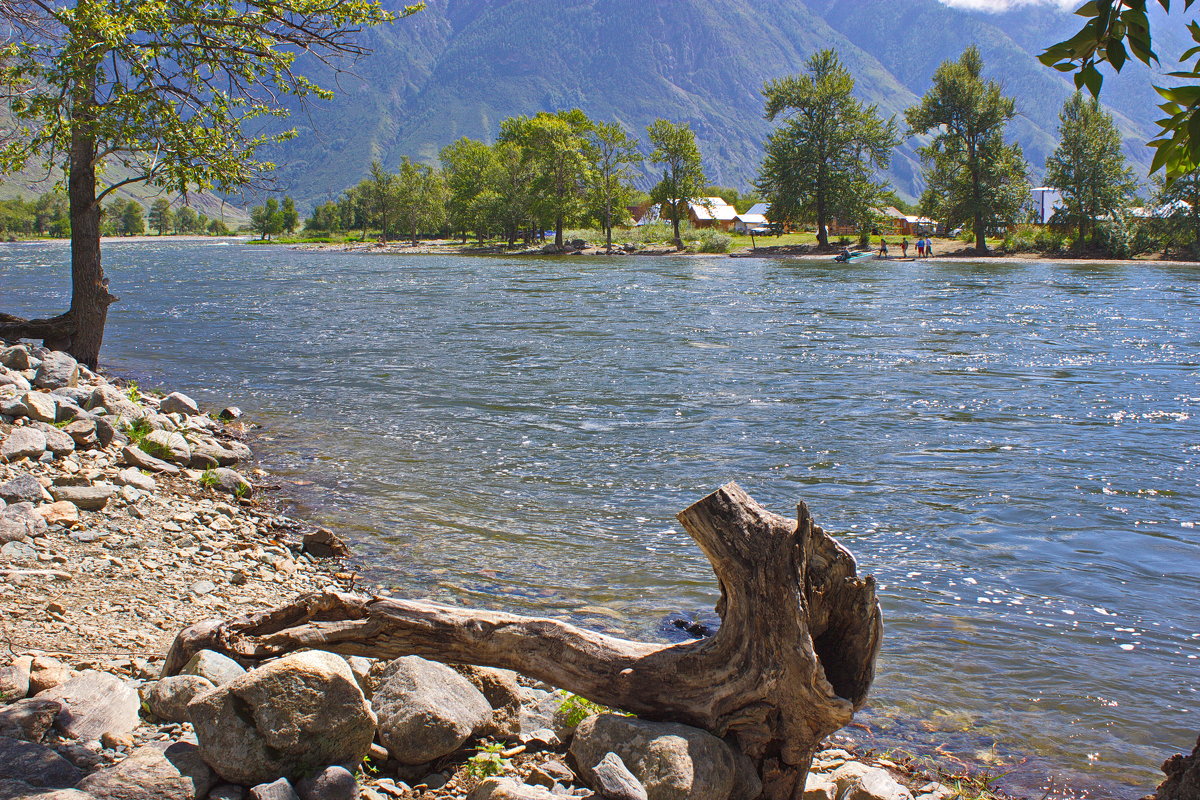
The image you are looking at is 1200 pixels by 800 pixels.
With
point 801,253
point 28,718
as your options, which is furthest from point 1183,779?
point 801,253

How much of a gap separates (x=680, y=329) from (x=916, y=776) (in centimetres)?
2342

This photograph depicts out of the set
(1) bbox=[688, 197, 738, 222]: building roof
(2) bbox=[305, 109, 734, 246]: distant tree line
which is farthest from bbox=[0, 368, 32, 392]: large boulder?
(1) bbox=[688, 197, 738, 222]: building roof

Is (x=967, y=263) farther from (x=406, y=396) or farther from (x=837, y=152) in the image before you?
(x=406, y=396)

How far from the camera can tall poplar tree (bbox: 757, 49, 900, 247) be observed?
86500mm

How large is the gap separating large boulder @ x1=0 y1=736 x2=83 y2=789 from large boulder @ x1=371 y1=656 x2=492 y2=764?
51.9 inches

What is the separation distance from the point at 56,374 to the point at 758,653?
1222 centimetres

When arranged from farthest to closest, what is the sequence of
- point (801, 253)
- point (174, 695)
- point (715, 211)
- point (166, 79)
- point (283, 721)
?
point (715, 211)
point (801, 253)
point (166, 79)
point (174, 695)
point (283, 721)

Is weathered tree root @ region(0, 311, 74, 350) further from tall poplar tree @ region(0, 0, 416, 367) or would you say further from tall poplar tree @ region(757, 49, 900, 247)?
tall poplar tree @ region(757, 49, 900, 247)

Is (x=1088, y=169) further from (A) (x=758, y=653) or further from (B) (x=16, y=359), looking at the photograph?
(A) (x=758, y=653)

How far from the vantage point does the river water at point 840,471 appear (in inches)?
255

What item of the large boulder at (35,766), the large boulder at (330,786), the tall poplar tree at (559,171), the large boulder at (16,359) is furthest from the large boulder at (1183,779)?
the tall poplar tree at (559,171)

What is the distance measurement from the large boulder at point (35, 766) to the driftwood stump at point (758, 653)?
80.0 inches

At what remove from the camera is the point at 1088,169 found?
73062 millimetres

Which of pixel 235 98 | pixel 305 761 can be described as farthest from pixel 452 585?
pixel 235 98
